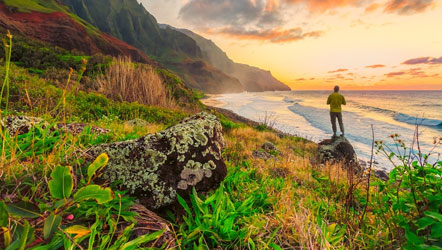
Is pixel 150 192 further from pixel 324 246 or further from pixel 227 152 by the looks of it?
pixel 227 152

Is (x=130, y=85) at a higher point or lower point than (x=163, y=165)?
higher

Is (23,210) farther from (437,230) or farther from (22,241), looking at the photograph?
(437,230)

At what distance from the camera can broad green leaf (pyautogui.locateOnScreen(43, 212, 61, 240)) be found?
0.92m

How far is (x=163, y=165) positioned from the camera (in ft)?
6.29

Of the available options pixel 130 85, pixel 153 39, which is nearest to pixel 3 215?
pixel 130 85

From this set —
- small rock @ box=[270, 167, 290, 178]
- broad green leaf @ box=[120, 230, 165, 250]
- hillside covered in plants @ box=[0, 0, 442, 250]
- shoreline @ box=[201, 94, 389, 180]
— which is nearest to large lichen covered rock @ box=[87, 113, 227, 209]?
hillside covered in plants @ box=[0, 0, 442, 250]

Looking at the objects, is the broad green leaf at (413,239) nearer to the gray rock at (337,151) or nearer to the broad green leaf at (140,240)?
the broad green leaf at (140,240)

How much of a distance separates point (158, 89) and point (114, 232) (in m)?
11.0

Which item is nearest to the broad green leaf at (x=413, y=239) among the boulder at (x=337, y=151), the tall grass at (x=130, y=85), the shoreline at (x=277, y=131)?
the shoreline at (x=277, y=131)

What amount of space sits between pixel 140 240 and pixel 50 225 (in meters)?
0.45

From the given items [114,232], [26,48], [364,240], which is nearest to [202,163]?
[114,232]

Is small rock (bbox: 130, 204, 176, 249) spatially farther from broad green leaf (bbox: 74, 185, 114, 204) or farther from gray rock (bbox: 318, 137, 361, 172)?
gray rock (bbox: 318, 137, 361, 172)

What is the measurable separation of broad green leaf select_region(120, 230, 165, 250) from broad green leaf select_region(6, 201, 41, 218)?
1.47ft

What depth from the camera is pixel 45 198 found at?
1224mm
